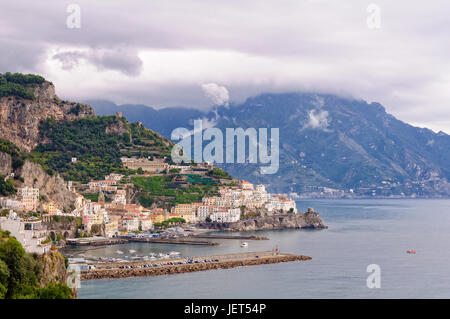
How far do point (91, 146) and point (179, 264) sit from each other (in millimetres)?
54166

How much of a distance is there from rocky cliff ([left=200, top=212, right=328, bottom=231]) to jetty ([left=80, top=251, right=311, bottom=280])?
99.8ft

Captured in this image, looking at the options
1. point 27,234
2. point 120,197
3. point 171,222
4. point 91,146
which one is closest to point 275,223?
point 171,222

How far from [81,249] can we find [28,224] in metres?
20.3

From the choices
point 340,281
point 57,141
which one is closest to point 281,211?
point 57,141

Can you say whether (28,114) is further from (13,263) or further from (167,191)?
(13,263)

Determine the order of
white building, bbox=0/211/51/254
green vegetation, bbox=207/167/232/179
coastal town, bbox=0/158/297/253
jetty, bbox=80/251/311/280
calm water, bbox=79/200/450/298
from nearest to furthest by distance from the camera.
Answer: white building, bbox=0/211/51/254 < calm water, bbox=79/200/450/298 < jetty, bbox=80/251/311/280 < coastal town, bbox=0/158/297/253 < green vegetation, bbox=207/167/232/179

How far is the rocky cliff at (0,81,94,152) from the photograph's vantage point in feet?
321

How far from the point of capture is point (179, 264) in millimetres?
52125

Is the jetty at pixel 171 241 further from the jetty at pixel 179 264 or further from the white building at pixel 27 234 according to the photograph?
the white building at pixel 27 234

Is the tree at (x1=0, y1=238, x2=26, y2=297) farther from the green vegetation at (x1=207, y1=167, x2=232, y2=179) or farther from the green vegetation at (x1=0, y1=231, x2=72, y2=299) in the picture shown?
the green vegetation at (x1=207, y1=167, x2=232, y2=179)

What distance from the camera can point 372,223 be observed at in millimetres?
100750

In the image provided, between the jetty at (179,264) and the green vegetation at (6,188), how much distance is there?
1750 centimetres

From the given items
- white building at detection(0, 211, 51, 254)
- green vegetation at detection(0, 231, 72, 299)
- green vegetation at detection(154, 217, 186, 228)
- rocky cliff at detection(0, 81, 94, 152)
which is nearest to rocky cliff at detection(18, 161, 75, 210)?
green vegetation at detection(154, 217, 186, 228)
